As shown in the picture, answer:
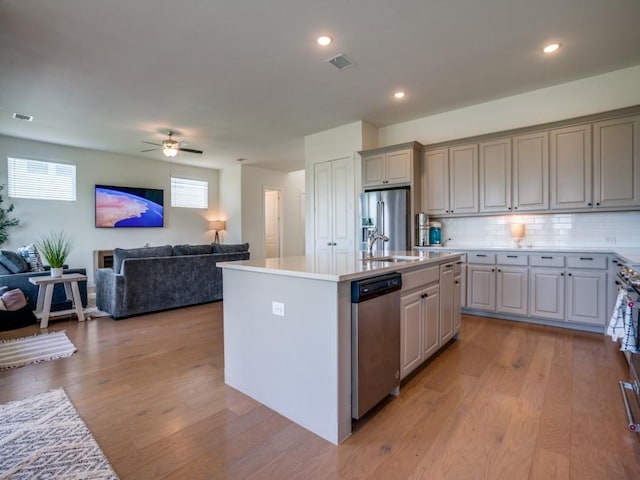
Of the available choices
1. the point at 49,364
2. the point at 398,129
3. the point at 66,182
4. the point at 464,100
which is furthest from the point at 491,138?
the point at 66,182

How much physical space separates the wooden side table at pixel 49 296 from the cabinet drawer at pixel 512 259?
5415 millimetres

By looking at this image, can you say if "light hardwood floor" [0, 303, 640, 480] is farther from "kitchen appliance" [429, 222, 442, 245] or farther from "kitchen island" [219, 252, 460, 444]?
"kitchen appliance" [429, 222, 442, 245]

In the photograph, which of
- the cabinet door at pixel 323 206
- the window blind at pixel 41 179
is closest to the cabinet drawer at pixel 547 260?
the cabinet door at pixel 323 206

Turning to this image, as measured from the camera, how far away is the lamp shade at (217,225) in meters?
8.48

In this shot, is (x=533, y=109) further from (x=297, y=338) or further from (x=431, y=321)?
(x=297, y=338)

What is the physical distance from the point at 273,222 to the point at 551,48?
24.7 ft

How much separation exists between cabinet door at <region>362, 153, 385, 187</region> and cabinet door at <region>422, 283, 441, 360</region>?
254cm

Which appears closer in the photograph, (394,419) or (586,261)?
(394,419)

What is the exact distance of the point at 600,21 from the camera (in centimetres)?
274

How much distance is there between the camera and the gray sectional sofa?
436 cm

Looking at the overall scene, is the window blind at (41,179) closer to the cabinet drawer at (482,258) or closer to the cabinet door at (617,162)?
the cabinet drawer at (482,258)

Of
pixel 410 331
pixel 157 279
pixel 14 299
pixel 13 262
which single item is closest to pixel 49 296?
pixel 14 299

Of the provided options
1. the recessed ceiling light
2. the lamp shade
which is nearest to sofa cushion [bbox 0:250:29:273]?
the lamp shade

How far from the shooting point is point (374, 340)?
1963 millimetres
